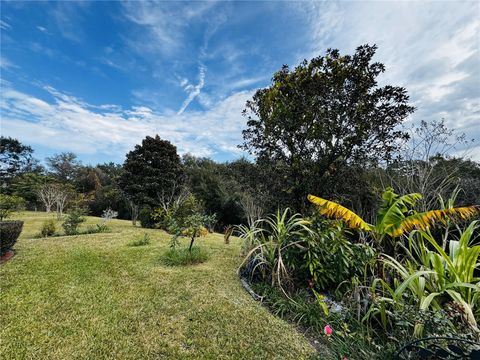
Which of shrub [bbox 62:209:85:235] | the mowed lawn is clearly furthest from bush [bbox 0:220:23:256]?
shrub [bbox 62:209:85:235]

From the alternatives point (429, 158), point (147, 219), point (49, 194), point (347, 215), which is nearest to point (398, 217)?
point (347, 215)

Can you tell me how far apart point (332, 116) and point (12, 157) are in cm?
3447

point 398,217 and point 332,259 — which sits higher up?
point 398,217

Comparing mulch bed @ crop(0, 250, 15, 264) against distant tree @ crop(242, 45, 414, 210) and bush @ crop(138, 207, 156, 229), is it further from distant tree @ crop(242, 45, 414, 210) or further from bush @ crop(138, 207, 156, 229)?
bush @ crop(138, 207, 156, 229)

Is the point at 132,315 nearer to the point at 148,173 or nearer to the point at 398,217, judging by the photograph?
the point at 398,217

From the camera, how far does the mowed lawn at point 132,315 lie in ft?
8.01

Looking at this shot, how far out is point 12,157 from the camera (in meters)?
24.8

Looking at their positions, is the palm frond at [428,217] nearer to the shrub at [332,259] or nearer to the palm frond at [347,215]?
the palm frond at [347,215]

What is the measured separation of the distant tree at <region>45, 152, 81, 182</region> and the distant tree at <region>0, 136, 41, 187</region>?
15.3 ft

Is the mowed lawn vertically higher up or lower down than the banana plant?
lower down

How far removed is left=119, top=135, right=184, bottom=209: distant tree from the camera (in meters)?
13.4

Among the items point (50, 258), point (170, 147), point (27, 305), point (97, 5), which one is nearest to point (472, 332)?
point (27, 305)

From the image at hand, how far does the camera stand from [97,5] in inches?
207

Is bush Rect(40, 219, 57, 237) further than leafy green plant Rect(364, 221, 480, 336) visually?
Yes
